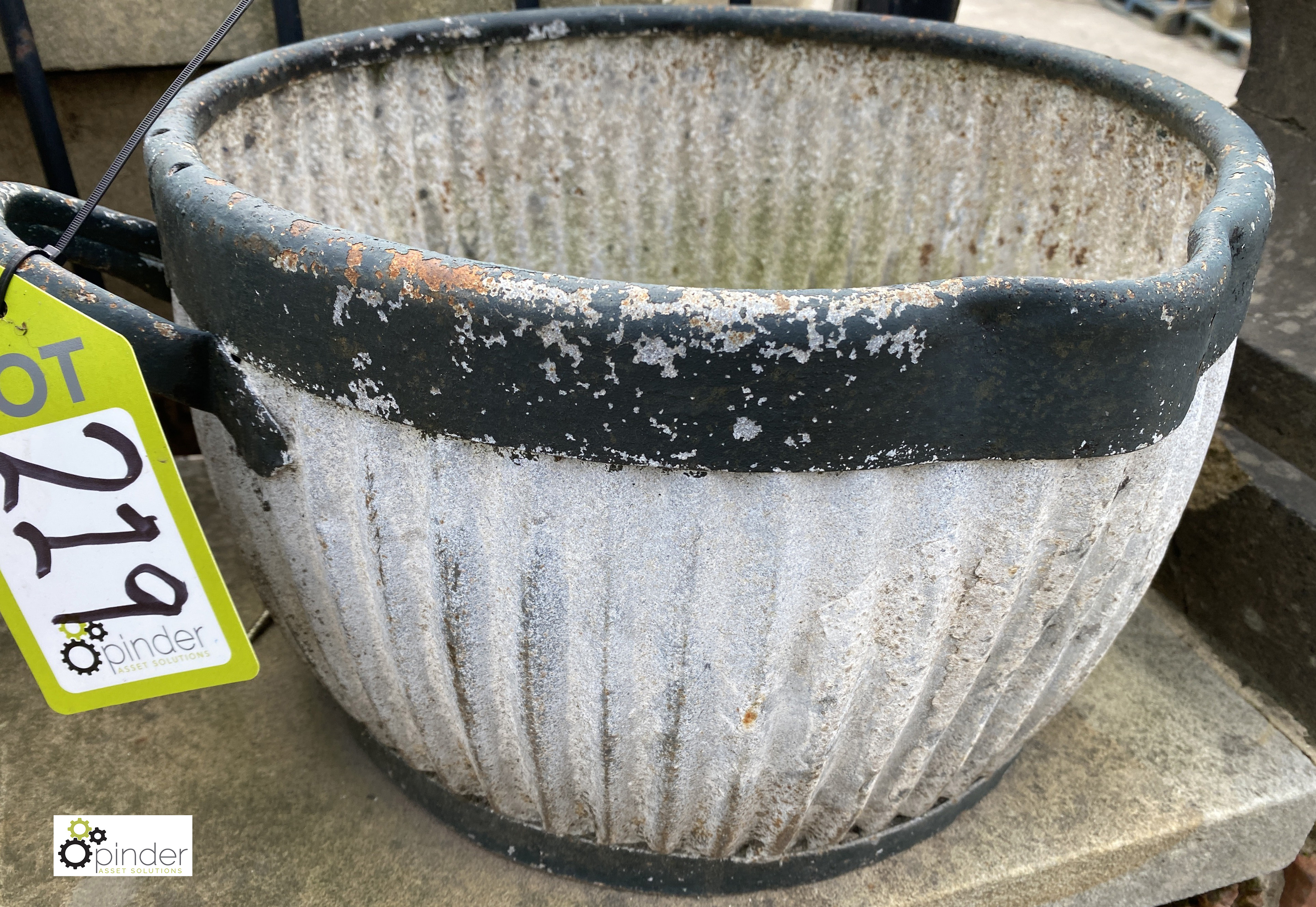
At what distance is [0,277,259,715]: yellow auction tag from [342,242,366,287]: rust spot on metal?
18 centimetres

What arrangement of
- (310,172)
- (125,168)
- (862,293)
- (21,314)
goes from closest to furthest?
(862,293) → (21,314) → (310,172) → (125,168)

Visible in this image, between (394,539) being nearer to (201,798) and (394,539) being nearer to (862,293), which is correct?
(862,293)

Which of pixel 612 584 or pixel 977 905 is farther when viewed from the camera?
pixel 977 905

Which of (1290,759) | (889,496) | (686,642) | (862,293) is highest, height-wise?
(862,293)

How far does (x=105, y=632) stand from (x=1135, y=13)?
634 cm

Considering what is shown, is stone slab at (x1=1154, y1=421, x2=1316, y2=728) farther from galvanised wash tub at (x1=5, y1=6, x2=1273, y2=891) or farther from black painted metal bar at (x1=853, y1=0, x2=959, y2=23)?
black painted metal bar at (x1=853, y1=0, x2=959, y2=23)

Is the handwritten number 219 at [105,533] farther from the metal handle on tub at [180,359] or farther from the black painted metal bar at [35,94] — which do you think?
the black painted metal bar at [35,94]

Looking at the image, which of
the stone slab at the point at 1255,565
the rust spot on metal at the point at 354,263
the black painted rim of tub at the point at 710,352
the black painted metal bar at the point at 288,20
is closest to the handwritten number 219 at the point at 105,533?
the black painted rim of tub at the point at 710,352

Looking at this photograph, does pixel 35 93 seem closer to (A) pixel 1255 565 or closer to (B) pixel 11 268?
(B) pixel 11 268

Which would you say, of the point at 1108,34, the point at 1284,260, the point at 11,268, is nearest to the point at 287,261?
the point at 11,268

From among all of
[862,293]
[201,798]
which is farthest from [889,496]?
[201,798]

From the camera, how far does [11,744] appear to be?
1.11 meters

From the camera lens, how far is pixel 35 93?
1260 mm

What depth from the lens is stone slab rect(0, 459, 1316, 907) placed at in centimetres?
98
